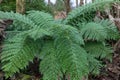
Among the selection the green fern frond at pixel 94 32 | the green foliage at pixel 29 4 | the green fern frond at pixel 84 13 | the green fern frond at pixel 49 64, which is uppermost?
the green foliage at pixel 29 4

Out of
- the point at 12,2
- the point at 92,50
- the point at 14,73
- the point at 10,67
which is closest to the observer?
the point at 10,67

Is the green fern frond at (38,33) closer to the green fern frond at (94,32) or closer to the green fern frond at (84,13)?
the green fern frond at (94,32)

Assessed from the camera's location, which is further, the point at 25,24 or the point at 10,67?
the point at 25,24

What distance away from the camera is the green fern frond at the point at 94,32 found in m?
4.42

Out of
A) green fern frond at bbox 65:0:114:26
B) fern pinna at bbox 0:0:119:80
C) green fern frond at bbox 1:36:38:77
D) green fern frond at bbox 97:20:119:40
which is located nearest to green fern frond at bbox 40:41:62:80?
fern pinna at bbox 0:0:119:80

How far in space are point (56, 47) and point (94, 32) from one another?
61 cm

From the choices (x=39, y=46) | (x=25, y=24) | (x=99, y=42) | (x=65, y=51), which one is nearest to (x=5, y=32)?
(x=25, y=24)

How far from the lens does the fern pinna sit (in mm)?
3996

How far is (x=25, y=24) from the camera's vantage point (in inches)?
179

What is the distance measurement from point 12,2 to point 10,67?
5.02 metres

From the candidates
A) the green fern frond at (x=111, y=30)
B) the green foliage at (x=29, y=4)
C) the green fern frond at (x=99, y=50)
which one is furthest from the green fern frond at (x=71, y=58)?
the green foliage at (x=29, y=4)

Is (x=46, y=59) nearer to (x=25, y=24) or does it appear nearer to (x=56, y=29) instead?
(x=56, y=29)

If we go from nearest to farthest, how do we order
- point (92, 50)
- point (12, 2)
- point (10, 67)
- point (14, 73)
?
point (10, 67)
point (14, 73)
point (92, 50)
point (12, 2)

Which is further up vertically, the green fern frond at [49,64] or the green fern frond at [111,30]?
the green fern frond at [111,30]
